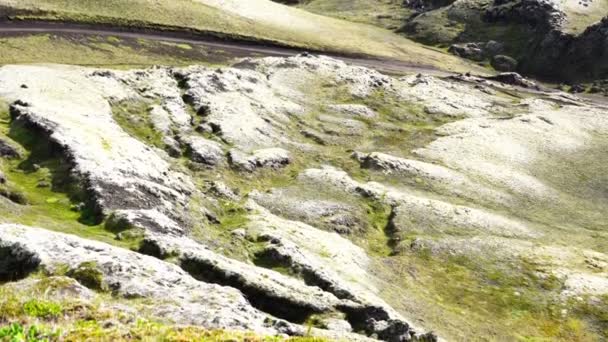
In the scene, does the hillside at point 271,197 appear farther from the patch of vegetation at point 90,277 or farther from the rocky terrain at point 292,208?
the rocky terrain at point 292,208

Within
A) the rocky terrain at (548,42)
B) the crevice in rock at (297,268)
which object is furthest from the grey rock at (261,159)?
the rocky terrain at (548,42)

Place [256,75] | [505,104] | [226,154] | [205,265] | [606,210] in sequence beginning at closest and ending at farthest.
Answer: [205,265]
[226,154]
[606,210]
[256,75]
[505,104]

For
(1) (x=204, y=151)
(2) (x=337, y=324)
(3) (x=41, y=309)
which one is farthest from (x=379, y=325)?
(1) (x=204, y=151)

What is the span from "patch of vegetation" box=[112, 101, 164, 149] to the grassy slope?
174 ft

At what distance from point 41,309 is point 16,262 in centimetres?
1076

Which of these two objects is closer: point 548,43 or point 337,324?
point 337,324

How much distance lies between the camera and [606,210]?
79.6 metres

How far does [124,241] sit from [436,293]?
3125cm

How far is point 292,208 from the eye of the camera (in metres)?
63.3

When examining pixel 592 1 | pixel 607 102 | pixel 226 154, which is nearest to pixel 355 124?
pixel 226 154

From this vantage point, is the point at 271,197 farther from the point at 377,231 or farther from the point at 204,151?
the point at 377,231

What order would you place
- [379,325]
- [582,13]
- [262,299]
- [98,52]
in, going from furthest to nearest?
[582,13]
[98,52]
[379,325]
[262,299]

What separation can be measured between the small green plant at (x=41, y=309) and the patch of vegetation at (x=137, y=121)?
5122 centimetres

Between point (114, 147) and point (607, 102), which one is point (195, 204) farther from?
point (607, 102)
